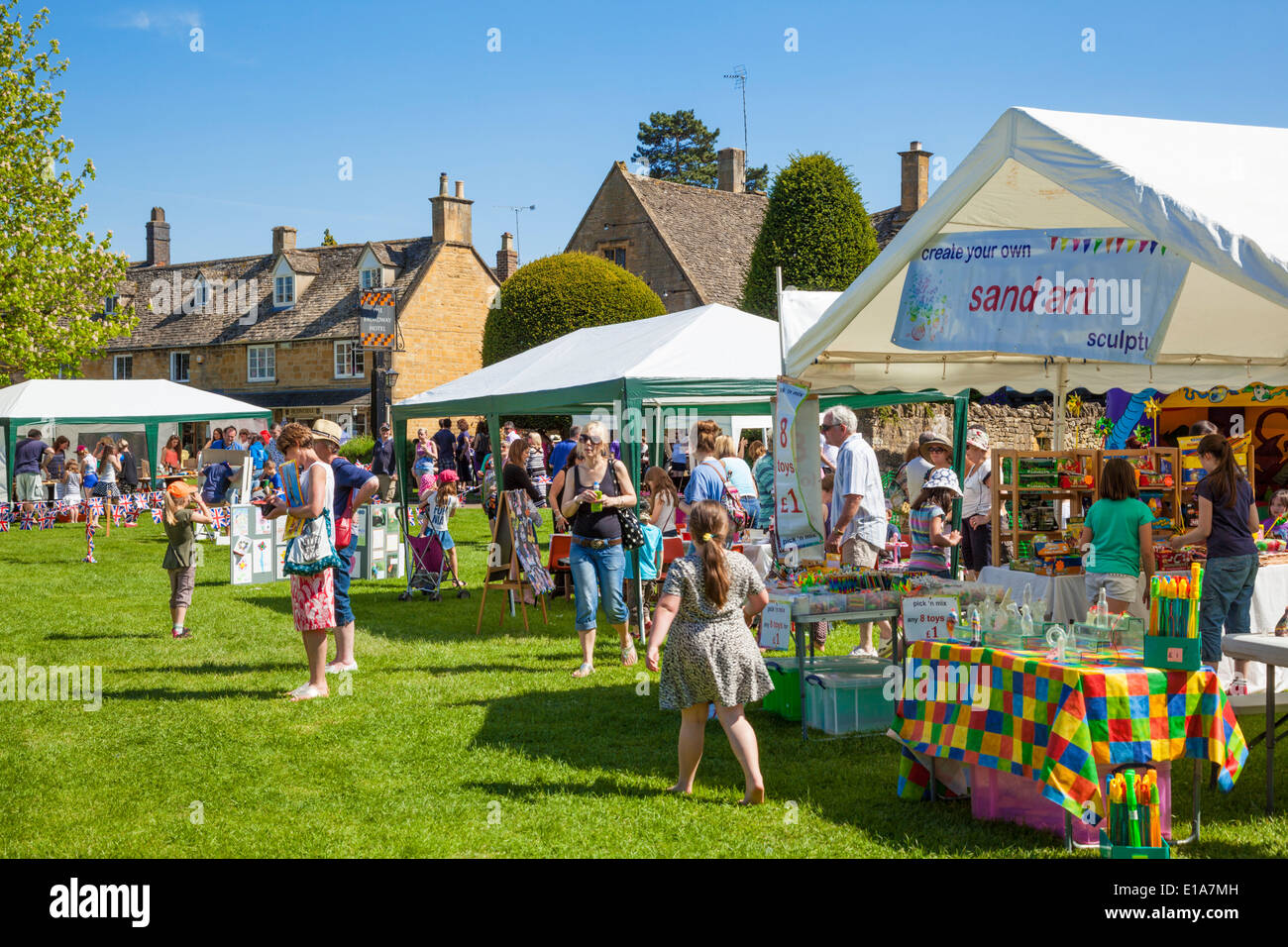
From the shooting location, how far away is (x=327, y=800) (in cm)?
582

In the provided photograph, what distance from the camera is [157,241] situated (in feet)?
177

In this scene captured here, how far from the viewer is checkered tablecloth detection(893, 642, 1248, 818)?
4.59 metres

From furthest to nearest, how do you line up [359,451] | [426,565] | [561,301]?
[359,451] < [561,301] < [426,565]

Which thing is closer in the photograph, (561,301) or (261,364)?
(561,301)

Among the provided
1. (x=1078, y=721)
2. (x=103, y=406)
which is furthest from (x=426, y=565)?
(x=103, y=406)

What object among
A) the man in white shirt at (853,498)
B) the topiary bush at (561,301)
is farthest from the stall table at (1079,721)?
the topiary bush at (561,301)

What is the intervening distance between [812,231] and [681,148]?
37883 mm

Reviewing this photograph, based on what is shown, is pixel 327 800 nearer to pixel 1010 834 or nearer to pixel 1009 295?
pixel 1010 834

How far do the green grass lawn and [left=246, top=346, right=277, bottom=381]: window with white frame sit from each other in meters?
34.4

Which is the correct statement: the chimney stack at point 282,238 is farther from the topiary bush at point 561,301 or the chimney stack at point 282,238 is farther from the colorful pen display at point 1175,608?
the colorful pen display at point 1175,608

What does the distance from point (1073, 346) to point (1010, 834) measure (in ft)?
8.01

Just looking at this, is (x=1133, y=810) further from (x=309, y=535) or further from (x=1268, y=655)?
(x=309, y=535)

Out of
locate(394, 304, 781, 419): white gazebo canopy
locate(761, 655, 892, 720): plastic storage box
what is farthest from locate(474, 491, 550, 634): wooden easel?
locate(761, 655, 892, 720): plastic storage box
